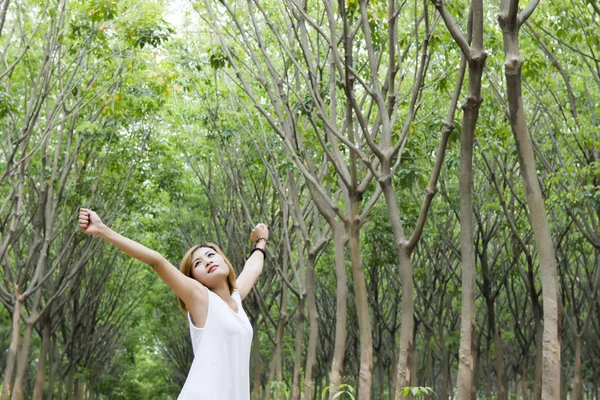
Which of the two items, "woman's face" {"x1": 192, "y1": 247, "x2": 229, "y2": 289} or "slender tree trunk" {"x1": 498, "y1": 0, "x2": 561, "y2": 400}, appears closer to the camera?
"woman's face" {"x1": 192, "y1": 247, "x2": 229, "y2": 289}

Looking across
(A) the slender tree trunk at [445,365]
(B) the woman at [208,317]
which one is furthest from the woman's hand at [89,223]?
(A) the slender tree trunk at [445,365]

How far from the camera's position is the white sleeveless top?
11.1 feet

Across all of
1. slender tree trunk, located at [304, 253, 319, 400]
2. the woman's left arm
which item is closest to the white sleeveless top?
the woman's left arm

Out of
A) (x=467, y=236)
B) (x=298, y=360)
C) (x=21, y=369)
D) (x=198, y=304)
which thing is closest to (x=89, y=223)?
(x=198, y=304)

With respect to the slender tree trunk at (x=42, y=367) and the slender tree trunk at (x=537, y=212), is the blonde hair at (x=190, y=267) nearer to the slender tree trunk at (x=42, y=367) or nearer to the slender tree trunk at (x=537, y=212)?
the slender tree trunk at (x=537, y=212)

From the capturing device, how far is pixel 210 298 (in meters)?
3.57

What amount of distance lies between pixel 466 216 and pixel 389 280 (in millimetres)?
16910

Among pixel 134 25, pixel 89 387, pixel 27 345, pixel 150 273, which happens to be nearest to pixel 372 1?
pixel 134 25

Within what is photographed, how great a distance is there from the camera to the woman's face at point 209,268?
12.2 feet

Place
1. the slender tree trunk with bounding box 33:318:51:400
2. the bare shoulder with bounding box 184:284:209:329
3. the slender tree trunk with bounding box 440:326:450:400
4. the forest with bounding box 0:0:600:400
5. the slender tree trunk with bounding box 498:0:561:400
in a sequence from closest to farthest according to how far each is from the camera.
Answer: the bare shoulder with bounding box 184:284:209:329 < the slender tree trunk with bounding box 498:0:561:400 < the forest with bounding box 0:0:600:400 < the slender tree trunk with bounding box 33:318:51:400 < the slender tree trunk with bounding box 440:326:450:400

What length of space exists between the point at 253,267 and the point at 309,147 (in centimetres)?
816

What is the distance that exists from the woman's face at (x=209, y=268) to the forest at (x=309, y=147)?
3.04 meters

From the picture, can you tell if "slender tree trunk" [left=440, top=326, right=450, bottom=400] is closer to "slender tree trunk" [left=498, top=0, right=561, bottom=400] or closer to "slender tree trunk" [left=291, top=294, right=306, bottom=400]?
"slender tree trunk" [left=291, top=294, right=306, bottom=400]

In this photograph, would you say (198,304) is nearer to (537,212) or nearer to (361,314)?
(537,212)
